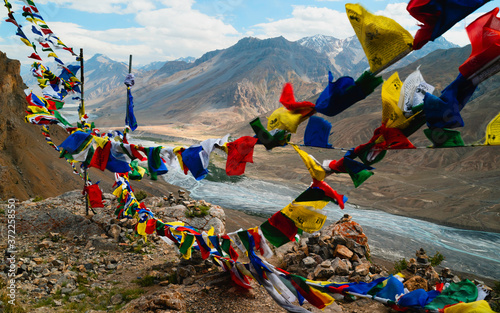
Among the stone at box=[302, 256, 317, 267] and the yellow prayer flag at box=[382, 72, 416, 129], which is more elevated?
the yellow prayer flag at box=[382, 72, 416, 129]

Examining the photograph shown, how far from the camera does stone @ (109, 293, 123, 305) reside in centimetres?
548

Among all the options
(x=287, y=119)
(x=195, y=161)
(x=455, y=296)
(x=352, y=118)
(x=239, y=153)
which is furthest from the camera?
(x=352, y=118)

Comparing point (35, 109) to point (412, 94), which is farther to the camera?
point (35, 109)

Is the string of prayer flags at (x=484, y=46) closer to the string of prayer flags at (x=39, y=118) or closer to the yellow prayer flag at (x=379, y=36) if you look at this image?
the yellow prayer flag at (x=379, y=36)

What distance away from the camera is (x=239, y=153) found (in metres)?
3.73

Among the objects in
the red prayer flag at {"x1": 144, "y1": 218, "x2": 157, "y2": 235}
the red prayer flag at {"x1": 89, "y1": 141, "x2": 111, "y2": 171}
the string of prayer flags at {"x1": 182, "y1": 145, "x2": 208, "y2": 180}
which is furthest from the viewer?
the red prayer flag at {"x1": 144, "y1": 218, "x2": 157, "y2": 235}

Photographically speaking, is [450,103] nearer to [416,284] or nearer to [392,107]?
[392,107]

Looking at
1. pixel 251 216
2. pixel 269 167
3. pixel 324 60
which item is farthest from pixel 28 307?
pixel 324 60

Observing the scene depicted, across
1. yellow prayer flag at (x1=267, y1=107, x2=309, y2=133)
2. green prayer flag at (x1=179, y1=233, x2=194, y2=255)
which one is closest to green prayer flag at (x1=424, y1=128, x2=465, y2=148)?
yellow prayer flag at (x1=267, y1=107, x2=309, y2=133)

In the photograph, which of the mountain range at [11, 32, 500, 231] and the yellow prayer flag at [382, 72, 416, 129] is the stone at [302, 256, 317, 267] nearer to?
the yellow prayer flag at [382, 72, 416, 129]

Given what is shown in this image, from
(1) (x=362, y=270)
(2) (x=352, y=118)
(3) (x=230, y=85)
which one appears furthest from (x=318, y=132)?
(3) (x=230, y=85)

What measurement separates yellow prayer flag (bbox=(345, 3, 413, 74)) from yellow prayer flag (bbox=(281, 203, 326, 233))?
5.61ft

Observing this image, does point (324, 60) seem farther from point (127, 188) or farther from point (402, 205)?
point (127, 188)

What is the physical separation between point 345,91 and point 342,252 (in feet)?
20.4
